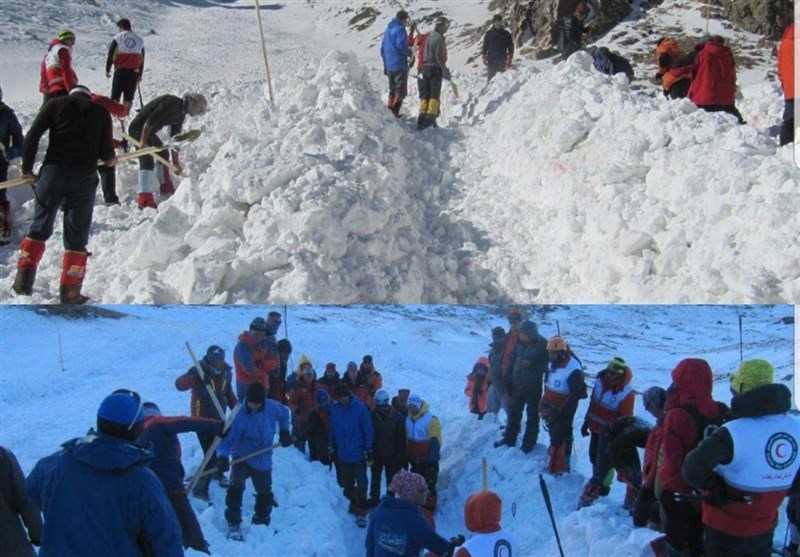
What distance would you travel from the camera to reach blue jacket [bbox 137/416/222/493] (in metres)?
4.06

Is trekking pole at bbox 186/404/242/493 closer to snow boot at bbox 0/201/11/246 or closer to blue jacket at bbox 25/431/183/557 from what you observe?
blue jacket at bbox 25/431/183/557

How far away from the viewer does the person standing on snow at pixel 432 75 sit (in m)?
8.66

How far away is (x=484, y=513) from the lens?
378cm

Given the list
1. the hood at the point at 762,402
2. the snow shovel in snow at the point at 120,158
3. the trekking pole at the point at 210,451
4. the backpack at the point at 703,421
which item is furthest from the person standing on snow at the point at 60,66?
the hood at the point at 762,402

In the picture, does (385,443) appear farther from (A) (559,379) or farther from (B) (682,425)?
(B) (682,425)

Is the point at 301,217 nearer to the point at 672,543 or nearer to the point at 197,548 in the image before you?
the point at 197,548

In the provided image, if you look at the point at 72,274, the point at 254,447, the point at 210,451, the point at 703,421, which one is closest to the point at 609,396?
the point at 703,421

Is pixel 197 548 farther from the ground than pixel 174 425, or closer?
closer

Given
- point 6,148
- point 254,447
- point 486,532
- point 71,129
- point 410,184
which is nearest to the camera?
point 486,532

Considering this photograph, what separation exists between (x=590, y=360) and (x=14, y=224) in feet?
14.4

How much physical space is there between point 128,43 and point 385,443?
4654 millimetres

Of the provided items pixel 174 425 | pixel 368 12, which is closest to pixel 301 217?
pixel 174 425

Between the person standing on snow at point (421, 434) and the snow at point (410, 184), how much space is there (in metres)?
1.21

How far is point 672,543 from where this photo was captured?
3824 millimetres
